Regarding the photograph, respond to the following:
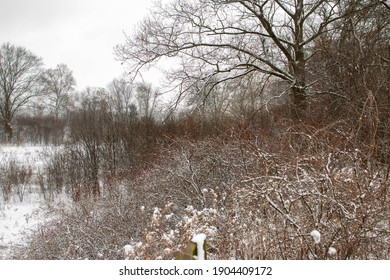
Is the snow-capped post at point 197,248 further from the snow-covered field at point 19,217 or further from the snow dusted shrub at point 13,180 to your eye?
the snow dusted shrub at point 13,180

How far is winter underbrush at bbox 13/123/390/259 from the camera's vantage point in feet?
7.16

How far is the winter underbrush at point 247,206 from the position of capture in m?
2.18

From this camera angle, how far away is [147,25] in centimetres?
1041

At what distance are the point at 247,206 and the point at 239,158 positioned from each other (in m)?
2.75

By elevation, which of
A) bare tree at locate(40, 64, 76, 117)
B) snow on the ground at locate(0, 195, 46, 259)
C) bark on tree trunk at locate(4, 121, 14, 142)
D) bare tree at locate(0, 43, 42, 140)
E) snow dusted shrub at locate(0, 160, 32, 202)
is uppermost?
bare tree at locate(40, 64, 76, 117)

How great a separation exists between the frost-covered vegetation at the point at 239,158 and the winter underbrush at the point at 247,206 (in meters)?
0.02

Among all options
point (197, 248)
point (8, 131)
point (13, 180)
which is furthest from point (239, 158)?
point (8, 131)

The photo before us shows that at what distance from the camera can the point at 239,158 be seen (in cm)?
559

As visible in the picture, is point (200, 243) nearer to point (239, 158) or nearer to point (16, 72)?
point (239, 158)

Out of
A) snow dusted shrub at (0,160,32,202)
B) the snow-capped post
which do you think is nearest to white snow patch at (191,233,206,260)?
the snow-capped post

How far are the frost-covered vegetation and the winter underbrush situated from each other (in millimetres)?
23

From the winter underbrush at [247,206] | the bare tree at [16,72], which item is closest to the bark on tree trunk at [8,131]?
the bare tree at [16,72]

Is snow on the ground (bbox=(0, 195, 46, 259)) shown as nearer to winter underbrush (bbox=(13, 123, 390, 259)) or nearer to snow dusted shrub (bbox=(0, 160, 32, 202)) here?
snow dusted shrub (bbox=(0, 160, 32, 202))

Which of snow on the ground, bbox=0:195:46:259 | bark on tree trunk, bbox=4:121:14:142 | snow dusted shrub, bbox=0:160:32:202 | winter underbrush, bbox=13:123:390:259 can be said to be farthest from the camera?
bark on tree trunk, bbox=4:121:14:142
